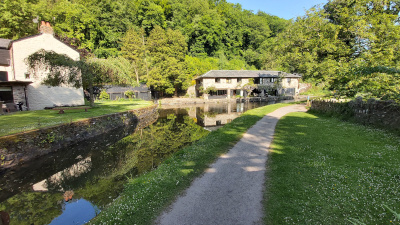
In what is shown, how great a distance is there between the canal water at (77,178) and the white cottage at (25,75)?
492 inches

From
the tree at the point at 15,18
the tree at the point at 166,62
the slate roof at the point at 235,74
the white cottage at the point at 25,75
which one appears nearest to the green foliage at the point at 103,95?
the tree at the point at 166,62

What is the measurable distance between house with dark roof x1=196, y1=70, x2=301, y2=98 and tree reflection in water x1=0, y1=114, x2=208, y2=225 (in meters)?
31.7

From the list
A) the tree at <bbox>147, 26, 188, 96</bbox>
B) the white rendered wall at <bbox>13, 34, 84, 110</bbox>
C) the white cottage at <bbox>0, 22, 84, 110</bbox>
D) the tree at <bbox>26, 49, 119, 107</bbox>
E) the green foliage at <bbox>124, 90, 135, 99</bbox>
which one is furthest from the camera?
the tree at <bbox>147, 26, 188, 96</bbox>

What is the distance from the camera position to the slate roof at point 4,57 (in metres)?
19.9

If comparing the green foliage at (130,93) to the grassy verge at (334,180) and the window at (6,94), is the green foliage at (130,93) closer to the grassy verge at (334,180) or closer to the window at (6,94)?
the window at (6,94)

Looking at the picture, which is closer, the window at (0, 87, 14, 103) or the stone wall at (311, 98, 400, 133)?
the stone wall at (311, 98, 400, 133)

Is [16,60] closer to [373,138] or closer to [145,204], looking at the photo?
[145,204]

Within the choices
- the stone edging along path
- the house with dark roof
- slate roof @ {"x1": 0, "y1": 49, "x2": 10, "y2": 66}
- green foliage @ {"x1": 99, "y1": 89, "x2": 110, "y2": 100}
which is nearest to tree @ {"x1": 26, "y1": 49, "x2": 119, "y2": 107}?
slate roof @ {"x1": 0, "y1": 49, "x2": 10, "y2": 66}

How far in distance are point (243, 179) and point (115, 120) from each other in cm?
1470

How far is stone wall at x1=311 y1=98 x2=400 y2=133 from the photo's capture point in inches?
392

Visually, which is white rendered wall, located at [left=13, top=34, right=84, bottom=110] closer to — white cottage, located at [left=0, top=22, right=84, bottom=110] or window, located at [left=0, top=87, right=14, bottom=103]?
white cottage, located at [left=0, top=22, right=84, bottom=110]

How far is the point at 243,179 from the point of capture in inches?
229

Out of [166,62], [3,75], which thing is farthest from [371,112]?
[166,62]

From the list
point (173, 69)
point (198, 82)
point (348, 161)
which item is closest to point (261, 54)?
point (198, 82)
